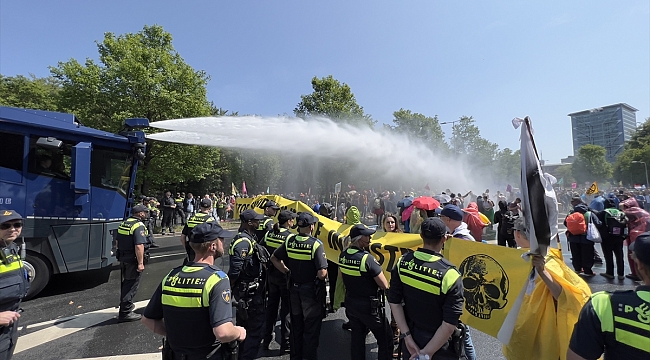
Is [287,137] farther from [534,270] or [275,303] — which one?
[534,270]

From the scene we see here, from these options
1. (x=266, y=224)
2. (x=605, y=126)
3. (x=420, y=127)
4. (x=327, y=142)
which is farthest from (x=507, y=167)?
(x=605, y=126)

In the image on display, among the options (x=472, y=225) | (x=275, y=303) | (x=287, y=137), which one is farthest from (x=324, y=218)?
(x=287, y=137)

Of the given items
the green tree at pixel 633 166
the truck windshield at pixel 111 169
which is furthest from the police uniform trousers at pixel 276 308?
the green tree at pixel 633 166

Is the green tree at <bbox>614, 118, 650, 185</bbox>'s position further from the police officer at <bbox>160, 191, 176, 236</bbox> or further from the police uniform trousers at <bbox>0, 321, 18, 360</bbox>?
the police uniform trousers at <bbox>0, 321, 18, 360</bbox>

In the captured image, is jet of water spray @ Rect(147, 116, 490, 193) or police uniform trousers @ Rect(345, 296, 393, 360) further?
jet of water spray @ Rect(147, 116, 490, 193)

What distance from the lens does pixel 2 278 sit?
284 cm

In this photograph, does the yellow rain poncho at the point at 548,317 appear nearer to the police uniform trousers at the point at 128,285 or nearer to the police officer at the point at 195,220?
the police officer at the point at 195,220

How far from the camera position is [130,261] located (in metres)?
5.71

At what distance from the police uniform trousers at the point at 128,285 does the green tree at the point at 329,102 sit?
22260 millimetres

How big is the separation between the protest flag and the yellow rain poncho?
0.34 meters

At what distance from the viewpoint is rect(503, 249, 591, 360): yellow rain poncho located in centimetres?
235

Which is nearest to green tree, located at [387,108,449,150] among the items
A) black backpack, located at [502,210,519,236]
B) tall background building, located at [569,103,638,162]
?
black backpack, located at [502,210,519,236]

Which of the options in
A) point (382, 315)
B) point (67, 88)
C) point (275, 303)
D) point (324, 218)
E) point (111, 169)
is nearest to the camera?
point (382, 315)

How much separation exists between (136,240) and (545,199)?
5925 millimetres
